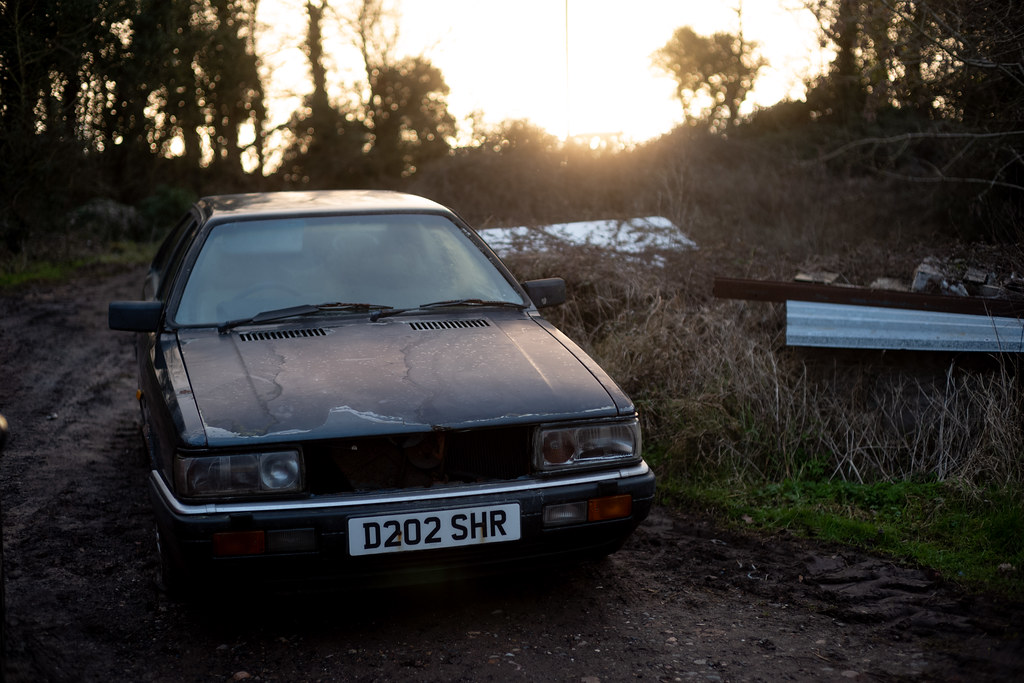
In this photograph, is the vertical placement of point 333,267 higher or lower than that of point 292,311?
higher

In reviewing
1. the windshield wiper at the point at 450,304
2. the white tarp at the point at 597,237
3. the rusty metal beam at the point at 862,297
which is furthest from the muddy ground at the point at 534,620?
the white tarp at the point at 597,237

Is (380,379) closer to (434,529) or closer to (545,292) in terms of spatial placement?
(434,529)

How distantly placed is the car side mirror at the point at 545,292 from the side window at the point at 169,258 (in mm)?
1611

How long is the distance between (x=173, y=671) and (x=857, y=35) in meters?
7.20

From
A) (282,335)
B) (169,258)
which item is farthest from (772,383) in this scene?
(169,258)

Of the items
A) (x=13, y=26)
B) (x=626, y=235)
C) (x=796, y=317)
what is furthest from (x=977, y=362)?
(x=13, y=26)

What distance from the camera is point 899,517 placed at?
13.2 ft

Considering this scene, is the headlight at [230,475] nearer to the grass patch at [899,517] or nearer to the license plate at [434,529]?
the license plate at [434,529]

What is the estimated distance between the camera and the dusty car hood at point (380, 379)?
2.83 m

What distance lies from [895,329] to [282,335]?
3.25 m

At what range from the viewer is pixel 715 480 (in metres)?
4.61

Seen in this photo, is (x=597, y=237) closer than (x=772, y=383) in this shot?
No

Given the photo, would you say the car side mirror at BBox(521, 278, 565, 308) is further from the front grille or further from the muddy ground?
the front grille

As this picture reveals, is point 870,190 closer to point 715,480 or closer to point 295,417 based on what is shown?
point 715,480
